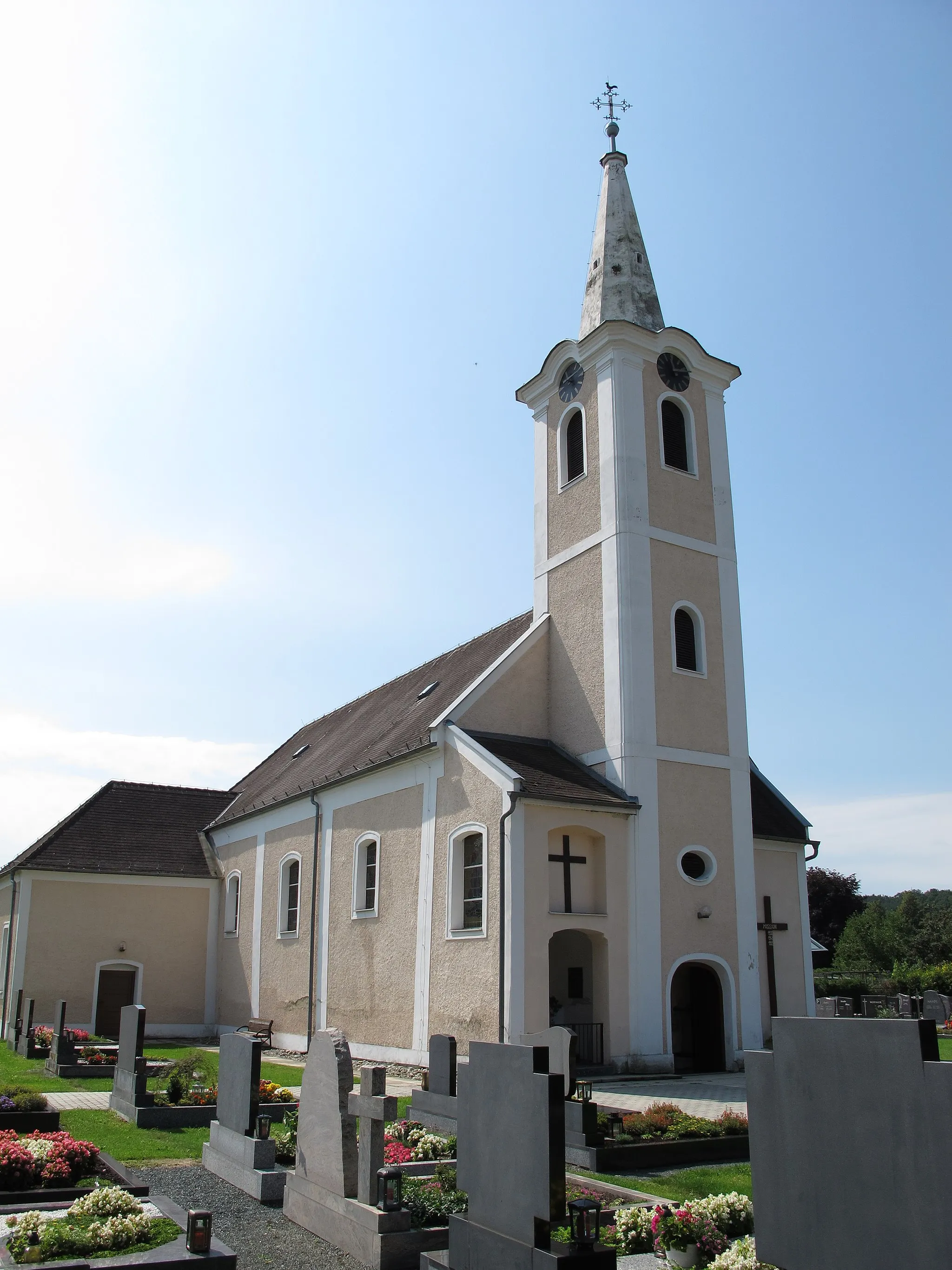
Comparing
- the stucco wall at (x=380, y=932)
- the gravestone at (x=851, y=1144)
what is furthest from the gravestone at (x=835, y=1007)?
the gravestone at (x=851, y=1144)

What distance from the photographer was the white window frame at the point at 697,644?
1989 cm

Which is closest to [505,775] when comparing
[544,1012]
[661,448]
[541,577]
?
[544,1012]

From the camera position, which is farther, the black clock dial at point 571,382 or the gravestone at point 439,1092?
the black clock dial at point 571,382

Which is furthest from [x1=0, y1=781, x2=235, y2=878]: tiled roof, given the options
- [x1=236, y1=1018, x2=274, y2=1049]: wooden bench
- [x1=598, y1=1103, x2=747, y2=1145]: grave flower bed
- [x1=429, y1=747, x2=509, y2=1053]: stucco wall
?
[x1=598, y1=1103, x2=747, y2=1145]: grave flower bed

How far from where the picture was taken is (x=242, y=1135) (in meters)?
9.16

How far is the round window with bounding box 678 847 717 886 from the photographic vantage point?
1858cm

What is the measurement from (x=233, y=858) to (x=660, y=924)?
1540 cm

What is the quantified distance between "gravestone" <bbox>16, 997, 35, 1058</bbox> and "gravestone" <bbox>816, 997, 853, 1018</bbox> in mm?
16611

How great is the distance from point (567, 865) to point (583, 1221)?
479 inches

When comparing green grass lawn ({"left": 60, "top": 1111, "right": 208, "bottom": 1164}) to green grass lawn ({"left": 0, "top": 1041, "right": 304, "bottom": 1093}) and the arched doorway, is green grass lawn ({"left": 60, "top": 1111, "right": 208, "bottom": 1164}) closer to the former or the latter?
Answer: green grass lawn ({"left": 0, "top": 1041, "right": 304, "bottom": 1093})

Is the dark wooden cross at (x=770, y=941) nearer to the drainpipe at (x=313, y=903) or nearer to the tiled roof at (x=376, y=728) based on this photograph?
the tiled roof at (x=376, y=728)

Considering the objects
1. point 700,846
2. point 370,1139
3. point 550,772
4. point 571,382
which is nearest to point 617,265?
point 571,382

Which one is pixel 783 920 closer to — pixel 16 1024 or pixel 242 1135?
pixel 242 1135

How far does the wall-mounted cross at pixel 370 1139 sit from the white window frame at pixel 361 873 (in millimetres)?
13516
